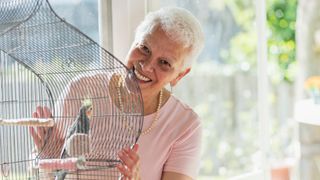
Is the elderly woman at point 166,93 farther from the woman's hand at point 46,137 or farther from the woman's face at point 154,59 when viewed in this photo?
the woman's hand at point 46,137

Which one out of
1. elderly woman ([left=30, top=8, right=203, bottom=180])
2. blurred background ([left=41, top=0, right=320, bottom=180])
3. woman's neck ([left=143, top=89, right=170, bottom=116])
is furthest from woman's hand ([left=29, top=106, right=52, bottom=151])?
blurred background ([left=41, top=0, right=320, bottom=180])

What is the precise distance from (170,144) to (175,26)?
1.04ft

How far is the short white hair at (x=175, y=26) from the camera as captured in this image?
1649 millimetres

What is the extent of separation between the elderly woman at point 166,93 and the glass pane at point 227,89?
20.4 inches

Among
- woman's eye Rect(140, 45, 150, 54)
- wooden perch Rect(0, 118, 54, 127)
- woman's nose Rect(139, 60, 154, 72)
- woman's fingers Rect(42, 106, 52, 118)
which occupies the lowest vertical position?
wooden perch Rect(0, 118, 54, 127)

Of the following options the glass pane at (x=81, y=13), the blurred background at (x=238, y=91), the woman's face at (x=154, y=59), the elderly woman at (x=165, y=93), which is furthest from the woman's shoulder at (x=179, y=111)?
the blurred background at (x=238, y=91)

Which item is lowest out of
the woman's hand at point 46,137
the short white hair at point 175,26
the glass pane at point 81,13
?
the woman's hand at point 46,137

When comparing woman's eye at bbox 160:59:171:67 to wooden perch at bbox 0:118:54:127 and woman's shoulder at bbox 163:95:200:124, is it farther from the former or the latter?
wooden perch at bbox 0:118:54:127

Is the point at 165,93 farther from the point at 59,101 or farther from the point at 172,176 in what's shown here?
the point at 59,101

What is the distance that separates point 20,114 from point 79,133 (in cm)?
20

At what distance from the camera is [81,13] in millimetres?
1866

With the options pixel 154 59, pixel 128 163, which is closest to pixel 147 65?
pixel 154 59

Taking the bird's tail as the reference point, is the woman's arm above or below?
below

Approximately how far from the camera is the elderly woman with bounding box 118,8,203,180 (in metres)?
1.63
